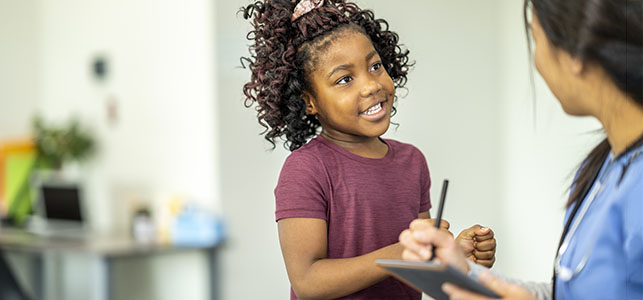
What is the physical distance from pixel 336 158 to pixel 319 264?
19cm

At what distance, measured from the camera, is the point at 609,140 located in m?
0.86

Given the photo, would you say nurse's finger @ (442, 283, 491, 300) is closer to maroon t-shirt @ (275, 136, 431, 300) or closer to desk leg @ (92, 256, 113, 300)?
maroon t-shirt @ (275, 136, 431, 300)

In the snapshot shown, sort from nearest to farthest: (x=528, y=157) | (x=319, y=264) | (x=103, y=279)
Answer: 1. (x=319, y=264)
2. (x=528, y=157)
3. (x=103, y=279)

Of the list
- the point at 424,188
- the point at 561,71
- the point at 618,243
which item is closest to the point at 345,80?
the point at 424,188

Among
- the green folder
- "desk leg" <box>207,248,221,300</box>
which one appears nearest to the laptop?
the green folder

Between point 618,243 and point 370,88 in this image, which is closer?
point 618,243

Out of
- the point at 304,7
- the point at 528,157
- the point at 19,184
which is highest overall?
the point at 304,7

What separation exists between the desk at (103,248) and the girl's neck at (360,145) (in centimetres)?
214

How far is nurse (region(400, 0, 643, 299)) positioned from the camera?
778 mm

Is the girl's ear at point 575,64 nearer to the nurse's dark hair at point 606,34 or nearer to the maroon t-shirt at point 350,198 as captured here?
the nurse's dark hair at point 606,34

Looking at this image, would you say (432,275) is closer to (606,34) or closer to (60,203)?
(606,34)

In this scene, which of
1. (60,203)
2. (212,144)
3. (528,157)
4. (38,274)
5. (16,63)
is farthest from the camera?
(16,63)

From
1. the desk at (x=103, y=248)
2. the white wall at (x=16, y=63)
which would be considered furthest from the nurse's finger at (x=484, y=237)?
the white wall at (x=16, y=63)

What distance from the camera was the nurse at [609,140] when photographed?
78cm
